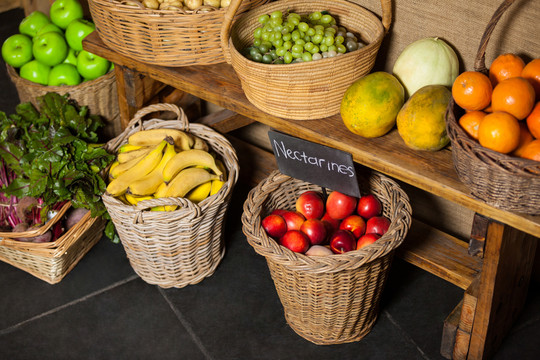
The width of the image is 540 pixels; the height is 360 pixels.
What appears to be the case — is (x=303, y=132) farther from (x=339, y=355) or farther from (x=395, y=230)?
(x=339, y=355)

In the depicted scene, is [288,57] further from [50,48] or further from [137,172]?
[50,48]

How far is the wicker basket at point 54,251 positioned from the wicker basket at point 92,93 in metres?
0.53

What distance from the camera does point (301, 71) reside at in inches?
58.7

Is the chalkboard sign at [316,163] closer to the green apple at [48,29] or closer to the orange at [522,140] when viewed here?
the orange at [522,140]

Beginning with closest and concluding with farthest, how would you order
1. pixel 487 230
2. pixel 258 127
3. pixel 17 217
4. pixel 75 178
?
pixel 487 230, pixel 75 178, pixel 17 217, pixel 258 127

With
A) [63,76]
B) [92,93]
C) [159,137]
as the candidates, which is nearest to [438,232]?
[159,137]

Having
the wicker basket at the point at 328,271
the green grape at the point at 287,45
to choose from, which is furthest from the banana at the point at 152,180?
the green grape at the point at 287,45

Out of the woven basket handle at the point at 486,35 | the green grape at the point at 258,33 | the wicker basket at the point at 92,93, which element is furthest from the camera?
the wicker basket at the point at 92,93

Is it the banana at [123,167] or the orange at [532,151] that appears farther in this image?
the banana at [123,167]

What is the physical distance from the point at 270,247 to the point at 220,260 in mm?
613

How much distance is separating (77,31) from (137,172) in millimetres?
880

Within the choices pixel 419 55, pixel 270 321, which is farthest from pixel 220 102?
pixel 270 321

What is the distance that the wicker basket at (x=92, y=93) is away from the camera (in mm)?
2354

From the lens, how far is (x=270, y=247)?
156 cm
